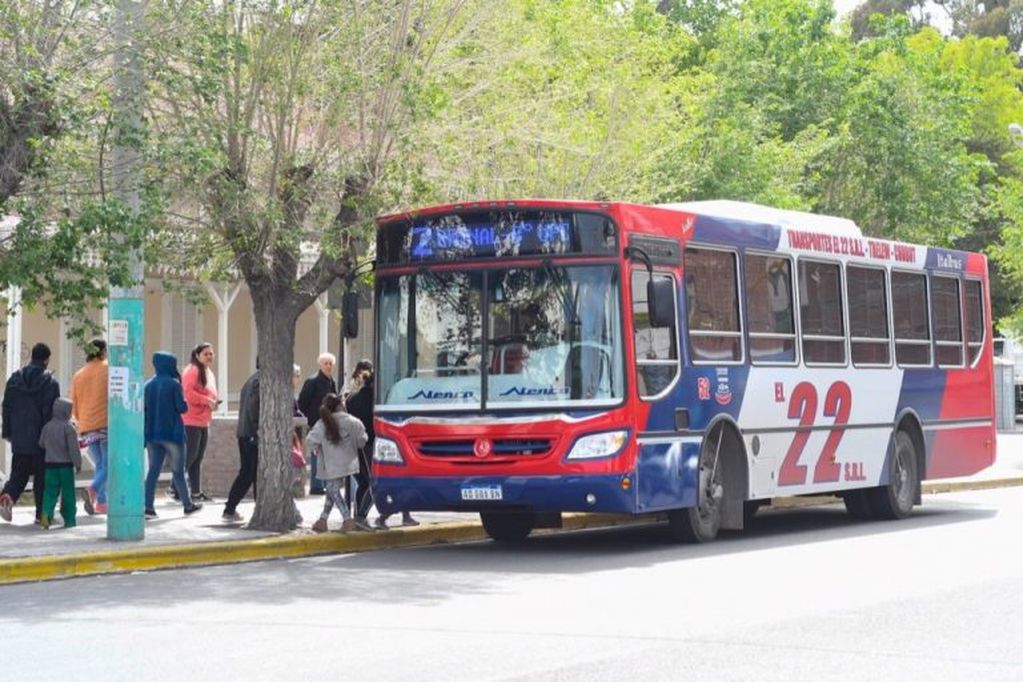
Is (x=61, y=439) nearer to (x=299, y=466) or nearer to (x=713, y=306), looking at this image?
(x=299, y=466)

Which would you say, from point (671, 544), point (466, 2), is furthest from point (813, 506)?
point (466, 2)

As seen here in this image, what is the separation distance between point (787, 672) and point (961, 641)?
1595 millimetres

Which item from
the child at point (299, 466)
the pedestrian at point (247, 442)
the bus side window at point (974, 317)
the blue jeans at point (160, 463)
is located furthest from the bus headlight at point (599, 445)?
the bus side window at point (974, 317)

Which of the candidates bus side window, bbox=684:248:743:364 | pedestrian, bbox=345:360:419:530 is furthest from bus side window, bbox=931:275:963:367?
pedestrian, bbox=345:360:419:530

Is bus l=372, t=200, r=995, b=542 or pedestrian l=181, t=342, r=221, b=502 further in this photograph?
pedestrian l=181, t=342, r=221, b=502

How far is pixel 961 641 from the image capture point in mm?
10500

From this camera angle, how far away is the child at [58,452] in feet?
58.7

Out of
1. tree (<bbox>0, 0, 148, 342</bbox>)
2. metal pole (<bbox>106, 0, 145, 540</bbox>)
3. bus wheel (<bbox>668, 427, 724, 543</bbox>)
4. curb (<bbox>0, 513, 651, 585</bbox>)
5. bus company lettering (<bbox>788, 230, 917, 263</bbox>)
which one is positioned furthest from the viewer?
Result: bus company lettering (<bbox>788, 230, 917, 263</bbox>)

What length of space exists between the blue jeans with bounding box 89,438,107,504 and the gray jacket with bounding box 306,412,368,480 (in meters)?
2.57

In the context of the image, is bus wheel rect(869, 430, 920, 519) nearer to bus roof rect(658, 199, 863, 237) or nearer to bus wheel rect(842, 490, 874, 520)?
bus wheel rect(842, 490, 874, 520)

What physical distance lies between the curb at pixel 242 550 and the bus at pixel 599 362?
615 mm

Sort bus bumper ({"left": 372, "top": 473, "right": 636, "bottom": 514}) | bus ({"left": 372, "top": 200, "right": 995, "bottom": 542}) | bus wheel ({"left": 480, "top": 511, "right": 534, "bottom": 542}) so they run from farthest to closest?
bus wheel ({"left": 480, "top": 511, "right": 534, "bottom": 542}) → bus ({"left": 372, "top": 200, "right": 995, "bottom": 542}) → bus bumper ({"left": 372, "top": 473, "right": 636, "bottom": 514})

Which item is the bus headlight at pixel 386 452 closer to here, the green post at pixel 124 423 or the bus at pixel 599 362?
the bus at pixel 599 362

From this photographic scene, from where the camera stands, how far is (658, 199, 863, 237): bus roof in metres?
18.1
